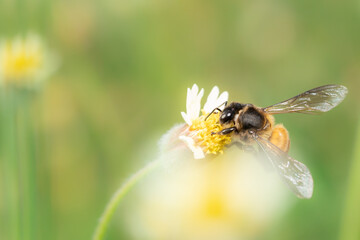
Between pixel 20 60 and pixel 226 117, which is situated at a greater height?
pixel 20 60

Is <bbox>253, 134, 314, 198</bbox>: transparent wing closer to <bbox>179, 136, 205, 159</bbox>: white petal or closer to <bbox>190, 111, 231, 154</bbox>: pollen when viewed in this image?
<bbox>190, 111, 231, 154</bbox>: pollen

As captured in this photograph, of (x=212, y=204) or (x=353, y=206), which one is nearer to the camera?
(x=353, y=206)

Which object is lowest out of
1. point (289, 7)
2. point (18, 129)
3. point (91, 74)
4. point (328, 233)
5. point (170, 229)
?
point (328, 233)

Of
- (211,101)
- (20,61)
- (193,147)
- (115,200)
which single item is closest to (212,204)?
(211,101)

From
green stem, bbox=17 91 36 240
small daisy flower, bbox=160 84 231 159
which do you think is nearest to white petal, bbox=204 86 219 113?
small daisy flower, bbox=160 84 231 159

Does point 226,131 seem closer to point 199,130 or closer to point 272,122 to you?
point 199,130

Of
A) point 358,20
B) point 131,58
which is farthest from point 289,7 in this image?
point 131,58

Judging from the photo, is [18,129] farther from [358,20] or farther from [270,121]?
[358,20]
